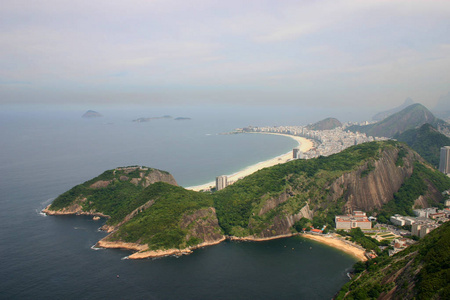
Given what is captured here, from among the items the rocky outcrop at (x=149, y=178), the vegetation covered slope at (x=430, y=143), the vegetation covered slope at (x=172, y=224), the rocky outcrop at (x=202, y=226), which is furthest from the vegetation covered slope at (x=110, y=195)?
the vegetation covered slope at (x=430, y=143)

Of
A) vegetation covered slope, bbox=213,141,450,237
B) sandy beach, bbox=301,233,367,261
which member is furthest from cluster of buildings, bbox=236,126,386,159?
sandy beach, bbox=301,233,367,261

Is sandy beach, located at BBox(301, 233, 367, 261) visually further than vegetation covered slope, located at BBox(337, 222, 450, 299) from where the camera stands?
Yes

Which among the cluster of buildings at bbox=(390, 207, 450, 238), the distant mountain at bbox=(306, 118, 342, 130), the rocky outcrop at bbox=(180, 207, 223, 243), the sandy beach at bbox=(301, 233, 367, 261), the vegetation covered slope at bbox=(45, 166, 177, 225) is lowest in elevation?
the sandy beach at bbox=(301, 233, 367, 261)

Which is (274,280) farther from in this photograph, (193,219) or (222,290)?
(193,219)

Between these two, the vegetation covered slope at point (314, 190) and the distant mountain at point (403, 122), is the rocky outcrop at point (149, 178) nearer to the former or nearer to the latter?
the vegetation covered slope at point (314, 190)

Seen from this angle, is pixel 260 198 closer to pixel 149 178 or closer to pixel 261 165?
pixel 149 178

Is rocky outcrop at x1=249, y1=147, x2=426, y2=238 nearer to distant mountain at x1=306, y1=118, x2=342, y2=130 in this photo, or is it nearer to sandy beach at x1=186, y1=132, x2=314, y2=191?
sandy beach at x1=186, y1=132, x2=314, y2=191

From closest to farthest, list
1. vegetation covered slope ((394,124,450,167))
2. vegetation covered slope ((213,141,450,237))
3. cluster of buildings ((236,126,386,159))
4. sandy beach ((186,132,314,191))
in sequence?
1. vegetation covered slope ((213,141,450,237))
2. sandy beach ((186,132,314,191))
3. vegetation covered slope ((394,124,450,167))
4. cluster of buildings ((236,126,386,159))
